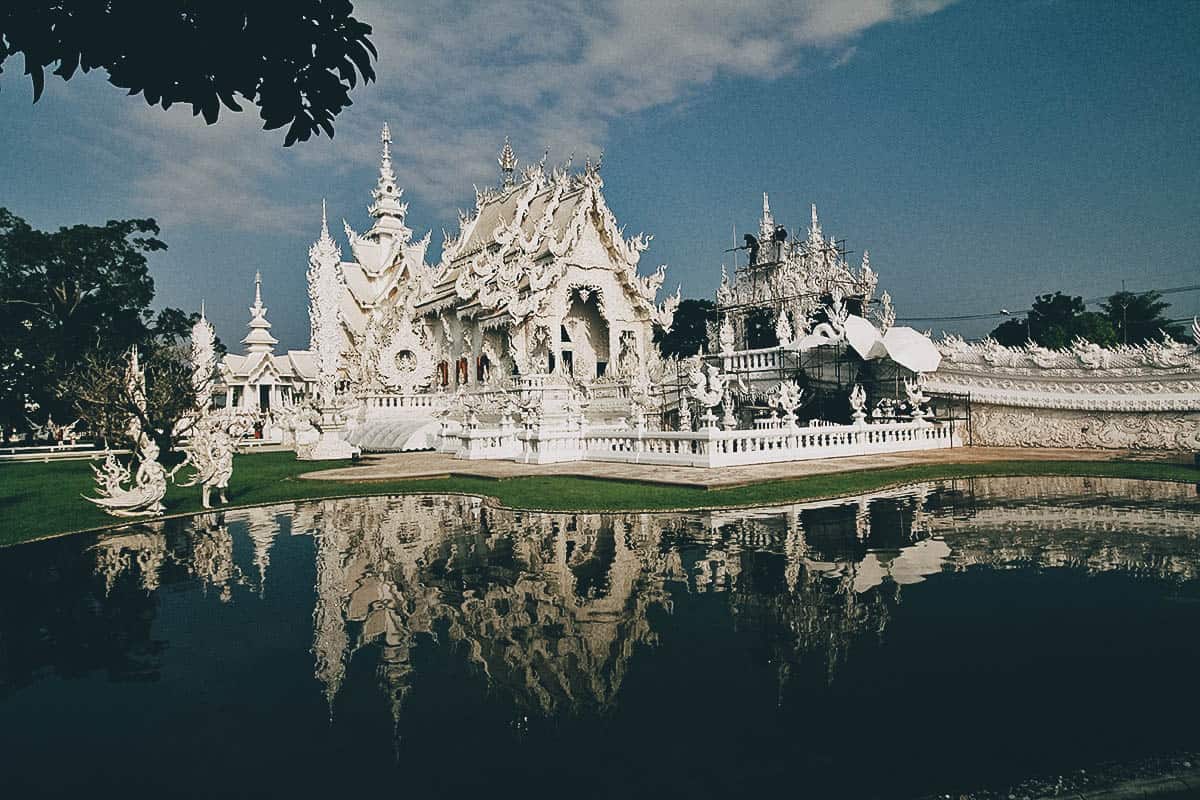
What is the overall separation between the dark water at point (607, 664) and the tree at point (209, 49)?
3266 mm

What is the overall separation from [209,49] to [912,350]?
2126 cm

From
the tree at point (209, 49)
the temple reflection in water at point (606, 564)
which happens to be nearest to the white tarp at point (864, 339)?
the temple reflection in water at point (606, 564)

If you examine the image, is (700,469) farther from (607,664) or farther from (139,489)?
(607,664)

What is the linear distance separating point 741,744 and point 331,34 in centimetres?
432

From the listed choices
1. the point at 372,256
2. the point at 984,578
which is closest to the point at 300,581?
the point at 984,578

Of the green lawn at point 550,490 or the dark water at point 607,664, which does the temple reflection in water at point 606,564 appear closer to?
the dark water at point 607,664

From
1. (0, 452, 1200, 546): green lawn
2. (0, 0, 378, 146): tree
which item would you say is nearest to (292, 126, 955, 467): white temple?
(0, 452, 1200, 546): green lawn

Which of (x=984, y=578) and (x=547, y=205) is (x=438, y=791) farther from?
(x=547, y=205)

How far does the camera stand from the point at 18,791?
3.26 meters

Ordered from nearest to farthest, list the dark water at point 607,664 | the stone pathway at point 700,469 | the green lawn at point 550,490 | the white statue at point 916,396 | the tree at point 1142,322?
the dark water at point 607,664
the green lawn at point 550,490
the stone pathway at point 700,469
the white statue at point 916,396
the tree at point 1142,322

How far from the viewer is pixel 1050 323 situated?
2141 inches

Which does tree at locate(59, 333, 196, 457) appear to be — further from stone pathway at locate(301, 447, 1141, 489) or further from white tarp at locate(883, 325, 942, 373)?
white tarp at locate(883, 325, 942, 373)

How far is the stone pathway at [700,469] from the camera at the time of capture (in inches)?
563

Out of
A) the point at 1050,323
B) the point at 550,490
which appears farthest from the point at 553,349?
the point at 1050,323
